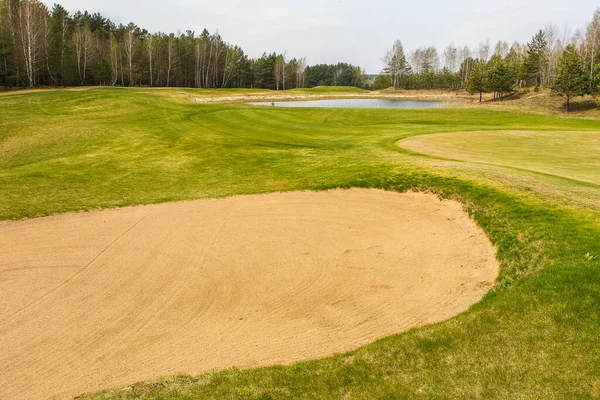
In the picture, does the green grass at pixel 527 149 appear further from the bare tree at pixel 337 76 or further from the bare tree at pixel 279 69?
the bare tree at pixel 337 76

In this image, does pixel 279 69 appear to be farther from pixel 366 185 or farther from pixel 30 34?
pixel 366 185

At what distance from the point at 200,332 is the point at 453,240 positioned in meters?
8.91

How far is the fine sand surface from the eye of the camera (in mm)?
9203

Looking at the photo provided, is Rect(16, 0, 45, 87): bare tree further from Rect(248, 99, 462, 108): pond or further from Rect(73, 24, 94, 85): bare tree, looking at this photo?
Rect(248, 99, 462, 108): pond

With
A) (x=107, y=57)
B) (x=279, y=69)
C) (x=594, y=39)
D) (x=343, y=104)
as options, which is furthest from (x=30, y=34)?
(x=594, y=39)

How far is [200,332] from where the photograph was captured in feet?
33.1

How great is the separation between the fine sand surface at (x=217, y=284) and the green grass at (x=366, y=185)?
3.06 ft

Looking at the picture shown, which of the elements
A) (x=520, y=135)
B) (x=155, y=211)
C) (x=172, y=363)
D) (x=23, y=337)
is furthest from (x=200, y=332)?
(x=520, y=135)

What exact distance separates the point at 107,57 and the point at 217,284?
104m

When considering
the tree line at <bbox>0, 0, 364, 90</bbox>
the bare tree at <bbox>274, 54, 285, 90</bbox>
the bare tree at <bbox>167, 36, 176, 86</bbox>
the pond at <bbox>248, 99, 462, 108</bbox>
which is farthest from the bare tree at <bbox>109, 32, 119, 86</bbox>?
the bare tree at <bbox>274, 54, 285, 90</bbox>

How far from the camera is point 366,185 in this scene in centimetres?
1980

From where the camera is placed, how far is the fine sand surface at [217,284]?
920cm

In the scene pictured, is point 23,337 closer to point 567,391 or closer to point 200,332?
point 200,332

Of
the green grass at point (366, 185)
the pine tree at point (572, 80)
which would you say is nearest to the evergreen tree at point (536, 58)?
the pine tree at point (572, 80)
